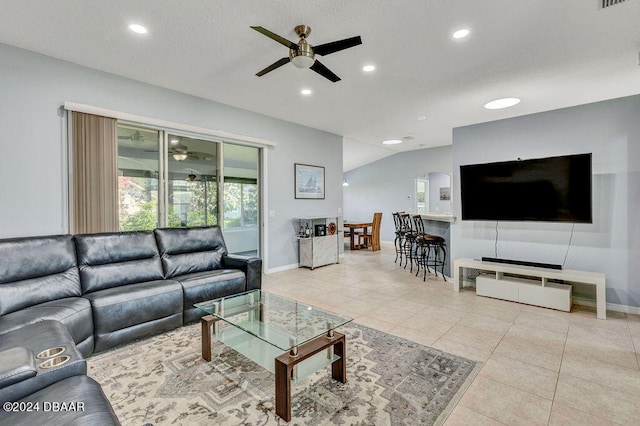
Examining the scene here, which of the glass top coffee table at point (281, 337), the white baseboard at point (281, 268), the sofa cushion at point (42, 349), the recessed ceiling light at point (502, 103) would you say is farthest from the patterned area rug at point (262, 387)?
the recessed ceiling light at point (502, 103)

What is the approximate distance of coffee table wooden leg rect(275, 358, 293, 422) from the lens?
66.4 inches

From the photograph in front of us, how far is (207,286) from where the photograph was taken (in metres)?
3.11

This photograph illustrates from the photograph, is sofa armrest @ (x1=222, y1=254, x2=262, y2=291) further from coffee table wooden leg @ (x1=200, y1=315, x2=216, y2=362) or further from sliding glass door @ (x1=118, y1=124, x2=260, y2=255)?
sliding glass door @ (x1=118, y1=124, x2=260, y2=255)

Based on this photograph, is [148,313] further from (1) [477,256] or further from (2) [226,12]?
(1) [477,256]

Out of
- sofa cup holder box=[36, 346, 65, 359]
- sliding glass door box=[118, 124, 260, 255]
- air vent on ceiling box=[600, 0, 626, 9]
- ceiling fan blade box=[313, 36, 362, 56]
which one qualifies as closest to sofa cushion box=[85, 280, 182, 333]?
sofa cup holder box=[36, 346, 65, 359]

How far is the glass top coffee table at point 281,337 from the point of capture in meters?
1.75

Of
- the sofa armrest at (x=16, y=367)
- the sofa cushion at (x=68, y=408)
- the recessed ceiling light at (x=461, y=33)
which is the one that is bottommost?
the sofa cushion at (x=68, y=408)

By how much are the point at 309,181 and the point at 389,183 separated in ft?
13.9

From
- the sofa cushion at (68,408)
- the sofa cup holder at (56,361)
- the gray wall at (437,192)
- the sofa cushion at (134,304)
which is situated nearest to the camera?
the sofa cushion at (68,408)

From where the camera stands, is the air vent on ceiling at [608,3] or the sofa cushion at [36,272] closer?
the air vent on ceiling at [608,3]

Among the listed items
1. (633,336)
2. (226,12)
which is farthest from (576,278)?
(226,12)

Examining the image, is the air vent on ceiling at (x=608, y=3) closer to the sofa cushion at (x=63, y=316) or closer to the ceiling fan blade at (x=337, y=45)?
the ceiling fan blade at (x=337, y=45)

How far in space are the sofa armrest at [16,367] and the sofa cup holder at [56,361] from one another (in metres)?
0.05

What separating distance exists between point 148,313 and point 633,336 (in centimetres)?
470
